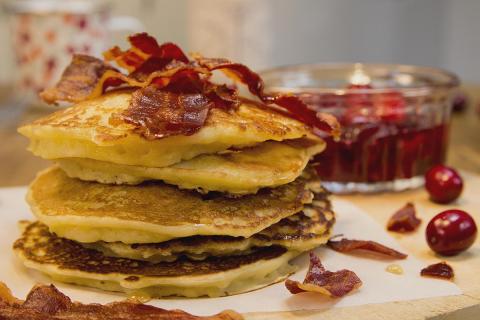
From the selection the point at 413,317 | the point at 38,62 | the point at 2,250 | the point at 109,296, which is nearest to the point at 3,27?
the point at 38,62

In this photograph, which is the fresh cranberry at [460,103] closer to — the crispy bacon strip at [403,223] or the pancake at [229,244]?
the crispy bacon strip at [403,223]

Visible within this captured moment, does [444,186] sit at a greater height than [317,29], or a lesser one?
lesser

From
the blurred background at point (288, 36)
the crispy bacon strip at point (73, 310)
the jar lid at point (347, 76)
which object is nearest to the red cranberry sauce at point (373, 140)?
the jar lid at point (347, 76)

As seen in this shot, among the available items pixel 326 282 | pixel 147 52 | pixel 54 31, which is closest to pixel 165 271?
pixel 326 282

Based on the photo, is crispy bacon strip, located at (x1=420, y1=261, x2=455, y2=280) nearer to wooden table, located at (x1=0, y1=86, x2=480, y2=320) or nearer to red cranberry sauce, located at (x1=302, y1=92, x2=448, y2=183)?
wooden table, located at (x1=0, y1=86, x2=480, y2=320)

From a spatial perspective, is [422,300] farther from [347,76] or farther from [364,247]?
[347,76]

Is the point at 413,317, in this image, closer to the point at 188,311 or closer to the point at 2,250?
the point at 188,311

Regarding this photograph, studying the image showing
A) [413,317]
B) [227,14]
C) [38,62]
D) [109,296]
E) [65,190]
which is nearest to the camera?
[413,317]
